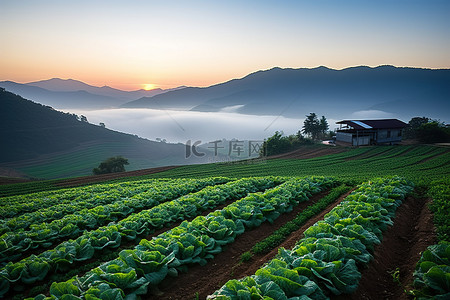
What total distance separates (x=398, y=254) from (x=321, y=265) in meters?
3.89

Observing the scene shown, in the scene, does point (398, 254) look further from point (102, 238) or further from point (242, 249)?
point (102, 238)

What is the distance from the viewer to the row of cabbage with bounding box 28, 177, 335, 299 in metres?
4.80

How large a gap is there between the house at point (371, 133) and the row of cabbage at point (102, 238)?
154ft

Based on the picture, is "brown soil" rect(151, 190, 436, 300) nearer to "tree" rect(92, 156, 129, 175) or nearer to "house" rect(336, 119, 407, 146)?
"house" rect(336, 119, 407, 146)

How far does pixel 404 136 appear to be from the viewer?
6538 centimetres

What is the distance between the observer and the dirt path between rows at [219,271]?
587cm

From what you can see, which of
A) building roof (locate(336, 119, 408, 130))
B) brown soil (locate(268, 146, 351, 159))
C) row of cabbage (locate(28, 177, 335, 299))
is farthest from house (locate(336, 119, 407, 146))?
row of cabbage (locate(28, 177, 335, 299))

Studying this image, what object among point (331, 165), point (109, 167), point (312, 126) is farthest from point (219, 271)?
point (312, 126)

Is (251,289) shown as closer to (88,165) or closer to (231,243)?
(231,243)

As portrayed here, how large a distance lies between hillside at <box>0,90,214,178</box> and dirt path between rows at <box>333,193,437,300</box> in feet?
279

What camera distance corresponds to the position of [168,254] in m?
6.39

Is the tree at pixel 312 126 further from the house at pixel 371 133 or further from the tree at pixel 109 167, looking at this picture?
the tree at pixel 109 167

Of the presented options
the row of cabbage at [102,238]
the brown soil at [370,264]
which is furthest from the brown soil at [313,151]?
the brown soil at [370,264]

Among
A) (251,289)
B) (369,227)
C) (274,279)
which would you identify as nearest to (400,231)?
(369,227)
